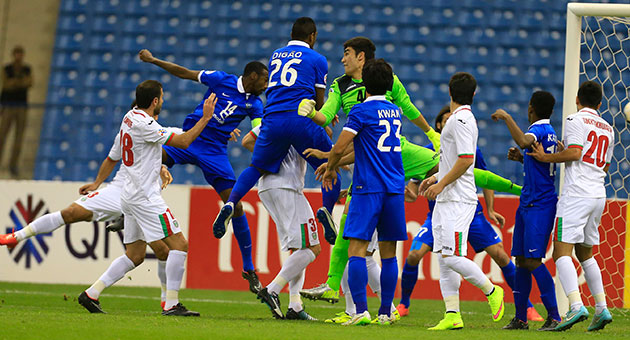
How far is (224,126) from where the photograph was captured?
7.30 metres

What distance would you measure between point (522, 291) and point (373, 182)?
151 cm

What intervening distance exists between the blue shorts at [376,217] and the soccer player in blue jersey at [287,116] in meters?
0.87

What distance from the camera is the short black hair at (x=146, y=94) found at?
625 cm

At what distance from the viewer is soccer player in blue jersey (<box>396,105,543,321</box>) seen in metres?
7.03

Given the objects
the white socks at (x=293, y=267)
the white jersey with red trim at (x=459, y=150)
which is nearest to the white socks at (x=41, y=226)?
the white socks at (x=293, y=267)

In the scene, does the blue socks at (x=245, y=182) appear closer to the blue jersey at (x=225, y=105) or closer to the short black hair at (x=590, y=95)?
the blue jersey at (x=225, y=105)

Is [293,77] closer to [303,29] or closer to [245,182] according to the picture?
[303,29]

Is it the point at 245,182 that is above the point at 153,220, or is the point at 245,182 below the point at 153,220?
above

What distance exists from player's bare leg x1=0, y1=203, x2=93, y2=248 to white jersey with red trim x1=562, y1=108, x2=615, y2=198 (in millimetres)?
3948

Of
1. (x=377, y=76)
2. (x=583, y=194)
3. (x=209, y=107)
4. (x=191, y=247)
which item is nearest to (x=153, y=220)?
(x=209, y=107)

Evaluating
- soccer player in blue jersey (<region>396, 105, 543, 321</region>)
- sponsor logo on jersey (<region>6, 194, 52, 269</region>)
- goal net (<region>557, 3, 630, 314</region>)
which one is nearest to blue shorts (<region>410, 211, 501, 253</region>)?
soccer player in blue jersey (<region>396, 105, 543, 321</region>)

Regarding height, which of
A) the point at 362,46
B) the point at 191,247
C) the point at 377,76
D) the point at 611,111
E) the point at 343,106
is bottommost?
the point at 191,247

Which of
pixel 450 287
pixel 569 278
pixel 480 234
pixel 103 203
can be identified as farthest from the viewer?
pixel 103 203

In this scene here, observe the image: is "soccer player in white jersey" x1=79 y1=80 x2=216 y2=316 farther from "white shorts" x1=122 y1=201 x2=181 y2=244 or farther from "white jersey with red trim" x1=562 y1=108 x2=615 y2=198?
"white jersey with red trim" x1=562 y1=108 x2=615 y2=198
